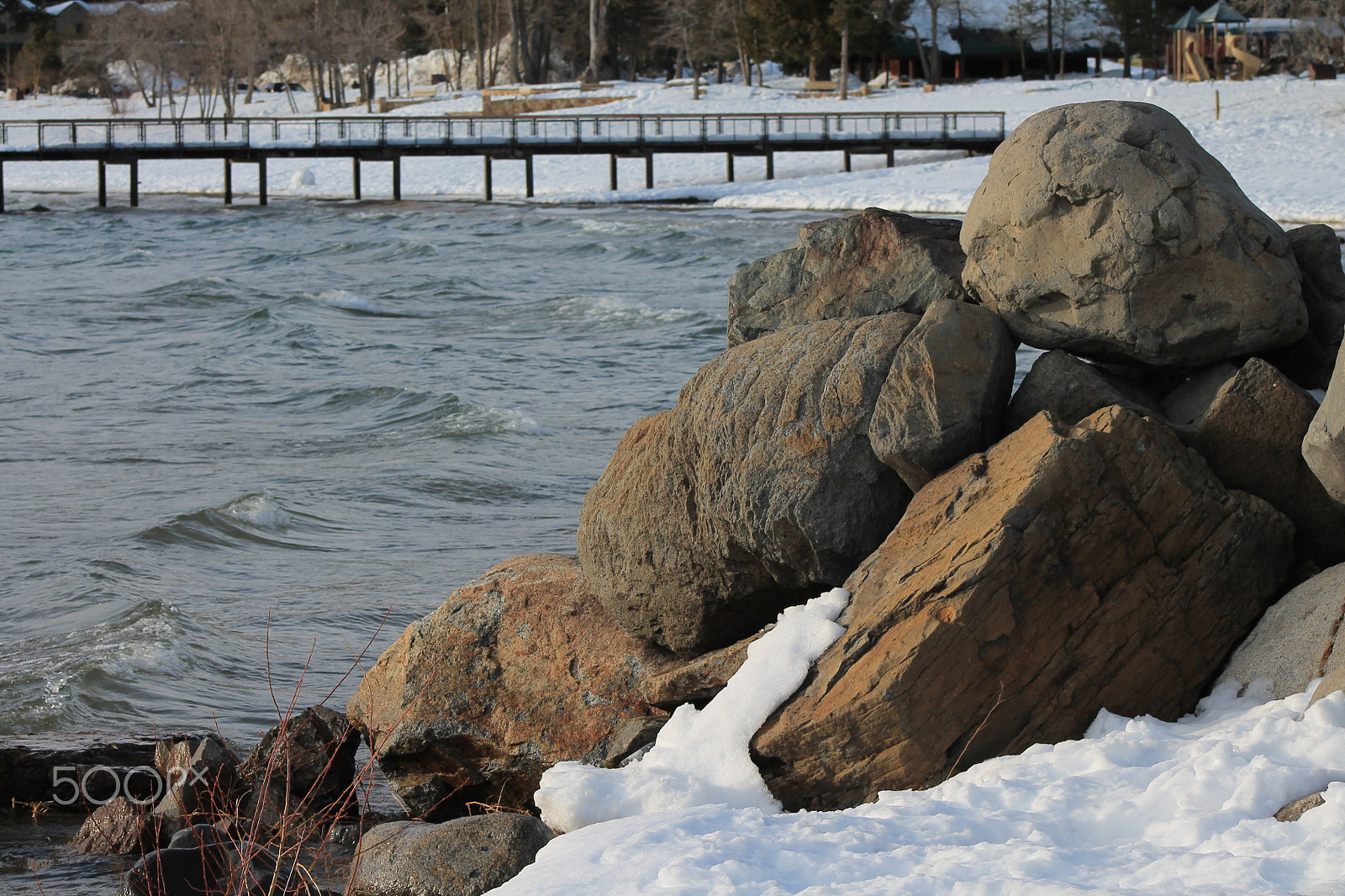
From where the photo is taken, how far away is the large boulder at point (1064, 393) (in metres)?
5.63

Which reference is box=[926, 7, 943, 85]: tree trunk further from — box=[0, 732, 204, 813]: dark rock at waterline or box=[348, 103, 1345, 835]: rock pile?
box=[0, 732, 204, 813]: dark rock at waterline

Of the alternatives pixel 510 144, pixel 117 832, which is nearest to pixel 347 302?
pixel 117 832

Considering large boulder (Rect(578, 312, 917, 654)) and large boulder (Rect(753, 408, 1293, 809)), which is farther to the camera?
large boulder (Rect(578, 312, 917, 654))

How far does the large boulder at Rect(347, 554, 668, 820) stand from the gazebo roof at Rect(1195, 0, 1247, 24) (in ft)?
189

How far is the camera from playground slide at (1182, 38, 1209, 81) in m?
56.7

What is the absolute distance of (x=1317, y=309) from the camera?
240 inches

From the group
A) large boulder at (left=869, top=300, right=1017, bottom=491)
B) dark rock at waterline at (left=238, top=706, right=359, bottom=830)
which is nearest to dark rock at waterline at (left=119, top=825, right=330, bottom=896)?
dark rock at waterline at (left=238, top=706, right=359, bottom=830)

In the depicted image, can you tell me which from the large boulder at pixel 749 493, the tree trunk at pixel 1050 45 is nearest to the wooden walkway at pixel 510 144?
the tree trunk at pixel 1050 45

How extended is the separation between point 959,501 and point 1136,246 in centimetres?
134

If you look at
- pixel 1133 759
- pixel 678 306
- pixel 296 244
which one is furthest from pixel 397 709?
pixel 296 244

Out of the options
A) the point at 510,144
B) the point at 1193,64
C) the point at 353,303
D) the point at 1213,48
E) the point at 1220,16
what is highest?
the point at 1220,16

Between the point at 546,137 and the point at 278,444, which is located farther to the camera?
the point at 546,137

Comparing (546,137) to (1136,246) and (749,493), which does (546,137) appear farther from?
(1136,246)

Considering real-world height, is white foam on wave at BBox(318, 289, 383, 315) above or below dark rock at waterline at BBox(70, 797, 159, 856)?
above
